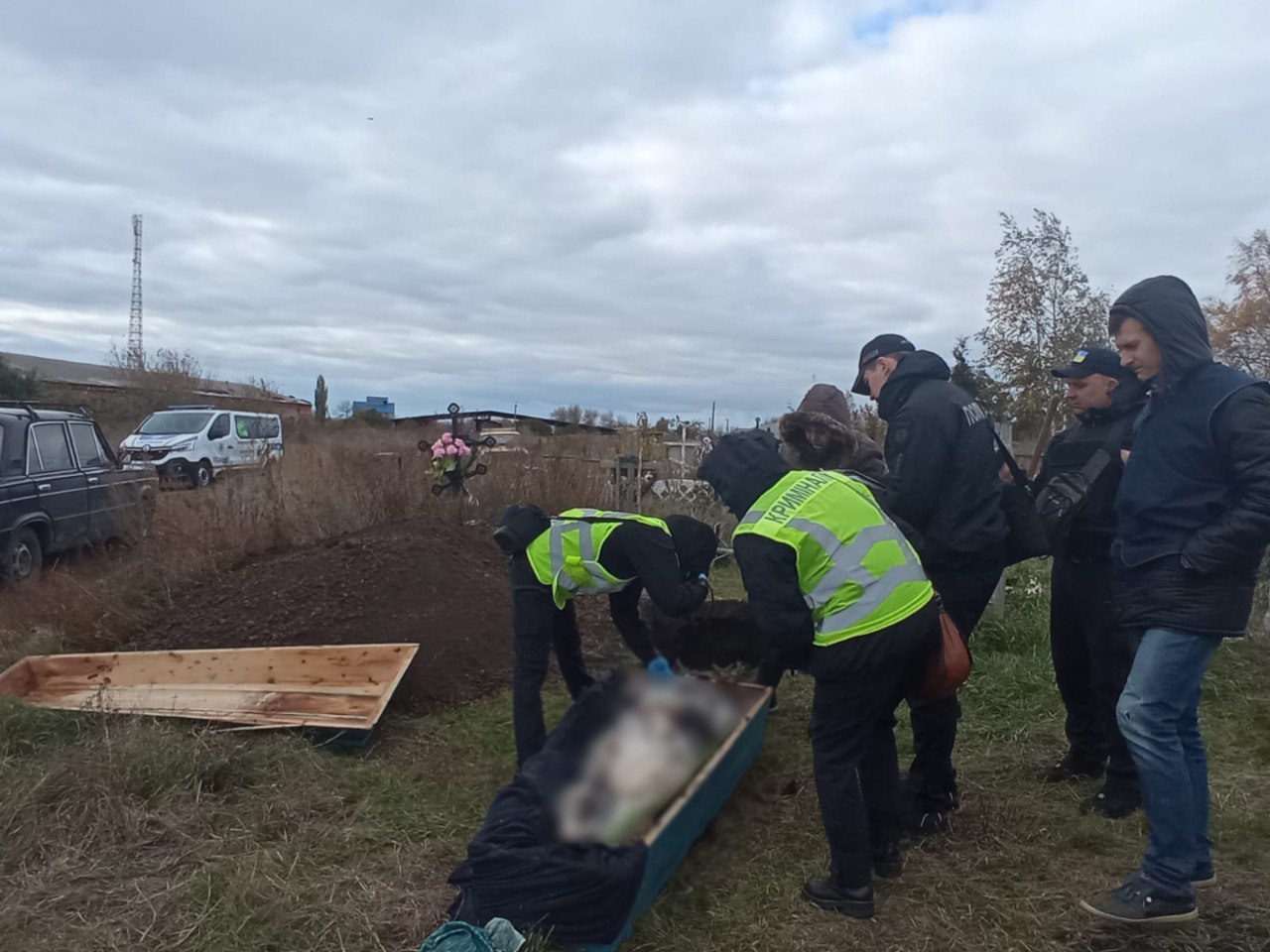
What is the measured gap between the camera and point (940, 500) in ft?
11.5

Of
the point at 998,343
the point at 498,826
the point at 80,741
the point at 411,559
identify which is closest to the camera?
the point at 498,826

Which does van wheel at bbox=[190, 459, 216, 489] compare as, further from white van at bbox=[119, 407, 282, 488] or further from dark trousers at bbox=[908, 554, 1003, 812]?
dark trousers at bbox=[908, 554, 1003, 812]

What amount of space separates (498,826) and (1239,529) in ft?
7.39

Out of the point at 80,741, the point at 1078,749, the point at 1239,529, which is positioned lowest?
the point at 80,741

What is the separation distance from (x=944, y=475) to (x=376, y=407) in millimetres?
41660

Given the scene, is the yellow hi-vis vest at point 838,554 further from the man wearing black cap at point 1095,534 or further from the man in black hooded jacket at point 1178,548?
the man wearing black cap at point 1095,534

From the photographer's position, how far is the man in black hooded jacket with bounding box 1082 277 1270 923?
104 inches

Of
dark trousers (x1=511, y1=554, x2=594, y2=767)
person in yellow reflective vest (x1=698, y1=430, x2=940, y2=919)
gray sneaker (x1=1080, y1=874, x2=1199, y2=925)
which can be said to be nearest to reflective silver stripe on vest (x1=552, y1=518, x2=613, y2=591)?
dark trousers (x1=511, y1=554, x2=594, y2=767)

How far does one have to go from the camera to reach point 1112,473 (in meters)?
3.68

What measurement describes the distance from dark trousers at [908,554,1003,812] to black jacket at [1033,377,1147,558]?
1.33ft

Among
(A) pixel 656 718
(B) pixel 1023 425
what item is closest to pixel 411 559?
(A) pixel 656 718

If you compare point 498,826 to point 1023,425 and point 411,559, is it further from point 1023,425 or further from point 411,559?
point 1023,425

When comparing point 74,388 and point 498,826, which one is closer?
point 498,826

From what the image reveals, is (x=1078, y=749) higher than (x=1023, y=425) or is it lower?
lower
